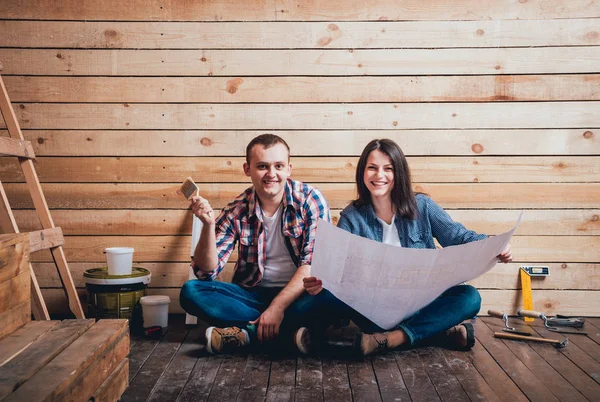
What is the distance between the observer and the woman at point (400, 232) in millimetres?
2070

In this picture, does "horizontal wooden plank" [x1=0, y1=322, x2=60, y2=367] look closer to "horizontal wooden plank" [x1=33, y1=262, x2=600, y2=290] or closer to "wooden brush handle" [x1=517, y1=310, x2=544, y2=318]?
"horizontal wooden plank" [x1=33, y1=262, x2=600, y2=290]

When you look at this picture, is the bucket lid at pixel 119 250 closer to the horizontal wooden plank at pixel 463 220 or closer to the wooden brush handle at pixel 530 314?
the horizontal wooden plank at pixel 463 220

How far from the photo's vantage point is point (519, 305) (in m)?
2.69

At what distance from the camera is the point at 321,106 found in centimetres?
264

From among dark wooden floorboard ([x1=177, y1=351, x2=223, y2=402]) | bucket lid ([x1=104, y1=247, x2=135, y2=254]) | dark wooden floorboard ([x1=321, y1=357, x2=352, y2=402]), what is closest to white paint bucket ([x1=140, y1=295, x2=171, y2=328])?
bucket lid ([x1=104, y1=247, x2=135, y2=254])

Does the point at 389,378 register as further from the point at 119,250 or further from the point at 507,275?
the point at 119,250

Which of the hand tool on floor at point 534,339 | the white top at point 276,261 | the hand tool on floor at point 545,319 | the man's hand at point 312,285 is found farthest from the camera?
the hand tool on floor at point 545,319

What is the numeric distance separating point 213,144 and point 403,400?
4.92 ft

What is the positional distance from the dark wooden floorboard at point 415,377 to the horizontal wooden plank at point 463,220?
32.5 inches

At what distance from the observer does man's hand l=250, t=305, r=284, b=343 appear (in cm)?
201

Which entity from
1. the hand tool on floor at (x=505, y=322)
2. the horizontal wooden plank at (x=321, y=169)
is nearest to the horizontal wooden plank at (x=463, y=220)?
the horizontal wooden plank at (x=321, y=169)

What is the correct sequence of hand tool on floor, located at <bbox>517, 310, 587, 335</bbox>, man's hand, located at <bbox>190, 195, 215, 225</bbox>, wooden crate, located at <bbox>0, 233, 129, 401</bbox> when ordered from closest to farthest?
wooden crate, located at <bbox>0, 233, 129, 401</bbox>, man's hand, located at <bbox>190, 195, 215, 225</bbox>, hand tool on floor, located at <bbox>517, 310, 587, 335</bbox>

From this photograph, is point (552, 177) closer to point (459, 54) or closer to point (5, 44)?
point (459, 54)

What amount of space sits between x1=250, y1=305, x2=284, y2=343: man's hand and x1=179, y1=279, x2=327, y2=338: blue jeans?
0.10 metres
